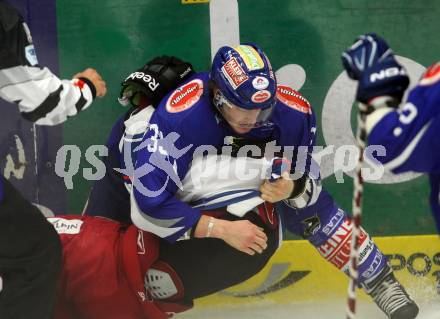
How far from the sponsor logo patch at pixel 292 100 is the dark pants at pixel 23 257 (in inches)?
41.6

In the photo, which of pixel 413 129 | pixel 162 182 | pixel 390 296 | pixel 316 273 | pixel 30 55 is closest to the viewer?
pixel 413 129

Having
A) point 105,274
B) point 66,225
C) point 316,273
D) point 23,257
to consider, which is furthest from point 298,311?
point 23,257

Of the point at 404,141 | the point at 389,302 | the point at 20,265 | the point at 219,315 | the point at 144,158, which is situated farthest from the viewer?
the point at 219,315

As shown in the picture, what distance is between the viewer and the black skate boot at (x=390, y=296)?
11.7 ft

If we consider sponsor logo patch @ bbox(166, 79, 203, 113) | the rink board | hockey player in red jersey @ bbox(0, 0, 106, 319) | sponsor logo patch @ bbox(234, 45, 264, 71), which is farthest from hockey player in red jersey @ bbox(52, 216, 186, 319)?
sponsor logo patch @ bbox(234, 45, 264, 71)

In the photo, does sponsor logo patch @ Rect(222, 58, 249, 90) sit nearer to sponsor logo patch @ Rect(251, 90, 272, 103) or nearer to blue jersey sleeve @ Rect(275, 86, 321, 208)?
sponsor logo patch @ Rect(251, 90, 272, 103)

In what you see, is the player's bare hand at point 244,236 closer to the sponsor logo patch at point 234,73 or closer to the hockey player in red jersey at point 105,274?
the hockey player in red jersey at point 105,274

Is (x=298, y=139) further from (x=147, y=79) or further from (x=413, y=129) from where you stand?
(x=413, y=129)

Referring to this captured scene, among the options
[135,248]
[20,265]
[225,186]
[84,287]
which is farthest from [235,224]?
[20,265]

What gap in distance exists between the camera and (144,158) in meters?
3.22

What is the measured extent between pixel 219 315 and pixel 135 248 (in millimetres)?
697

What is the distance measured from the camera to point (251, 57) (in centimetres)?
315

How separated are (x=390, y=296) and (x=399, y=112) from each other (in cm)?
145

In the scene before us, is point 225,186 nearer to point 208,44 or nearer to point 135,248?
point 135,248
